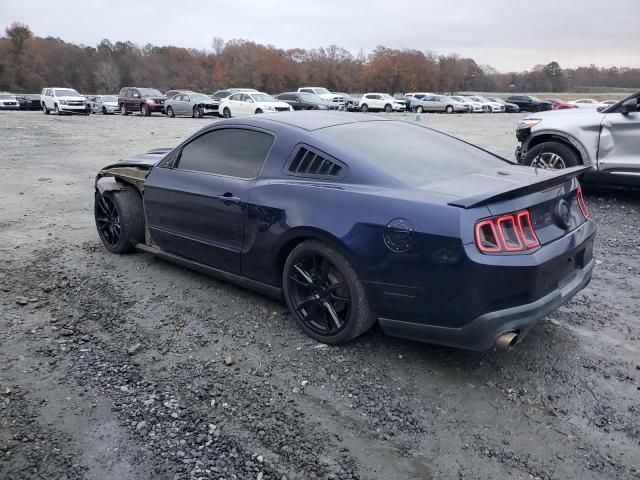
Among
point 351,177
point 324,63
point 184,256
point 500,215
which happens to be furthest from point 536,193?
point 324,63

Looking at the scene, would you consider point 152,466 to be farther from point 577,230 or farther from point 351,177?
point 577,230

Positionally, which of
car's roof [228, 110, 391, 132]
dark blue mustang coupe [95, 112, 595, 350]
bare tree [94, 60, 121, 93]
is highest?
bare tree [94, 60, 121, 93]

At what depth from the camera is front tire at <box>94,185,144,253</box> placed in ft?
17.2

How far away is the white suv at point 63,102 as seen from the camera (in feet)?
109

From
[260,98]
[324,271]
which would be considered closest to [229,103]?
[260,98]

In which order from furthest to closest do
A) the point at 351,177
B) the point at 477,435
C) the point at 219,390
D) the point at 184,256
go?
the point at 184,256, the point at 351,177, the point at 219,390, the point at 477,435

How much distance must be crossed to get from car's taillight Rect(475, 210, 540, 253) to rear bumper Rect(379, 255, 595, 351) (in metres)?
0.34

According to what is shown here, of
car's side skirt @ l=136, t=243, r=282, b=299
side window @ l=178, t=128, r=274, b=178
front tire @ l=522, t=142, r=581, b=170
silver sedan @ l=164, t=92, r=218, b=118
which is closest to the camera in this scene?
car's side skirt @ l=136, t=243, r=282, b=299

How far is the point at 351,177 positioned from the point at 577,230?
4.96ft

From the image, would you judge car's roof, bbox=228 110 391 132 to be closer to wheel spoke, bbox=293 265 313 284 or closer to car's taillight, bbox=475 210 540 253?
wheel spoke, bbox=293 265 313 284

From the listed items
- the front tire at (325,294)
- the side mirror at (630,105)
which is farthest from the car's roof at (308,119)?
the side mirror at (630,105)

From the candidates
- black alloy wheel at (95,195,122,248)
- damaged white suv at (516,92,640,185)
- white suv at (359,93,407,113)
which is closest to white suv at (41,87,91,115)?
white suv at (359,93,407,113)

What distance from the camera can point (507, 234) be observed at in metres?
3.01

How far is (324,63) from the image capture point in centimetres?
9644
